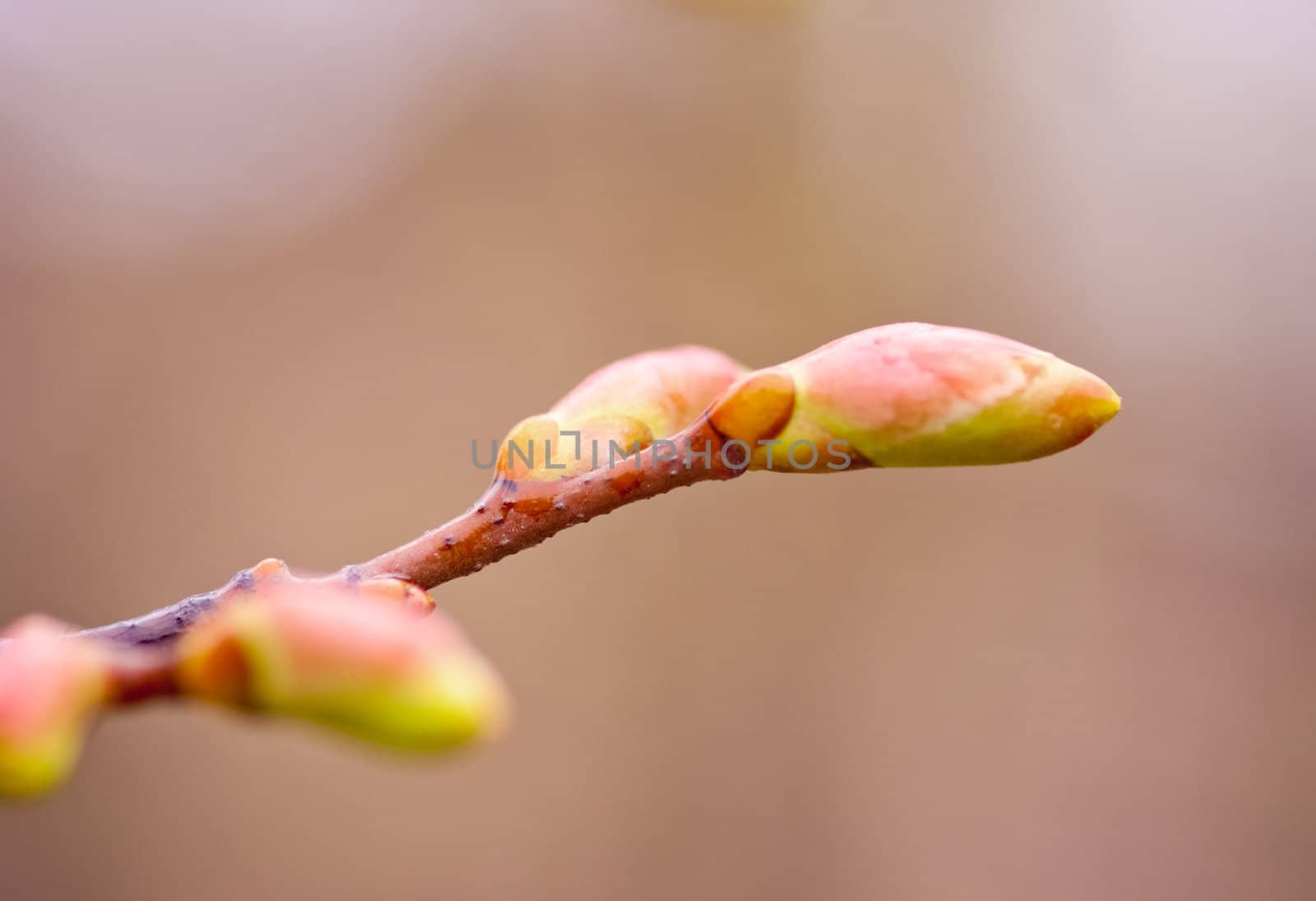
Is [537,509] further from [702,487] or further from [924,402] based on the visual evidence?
[702,487]

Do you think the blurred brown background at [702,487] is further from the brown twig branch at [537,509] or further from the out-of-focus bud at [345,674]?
the out-of-focus bud at [345,674]

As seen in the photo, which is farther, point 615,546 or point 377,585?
point 615,546

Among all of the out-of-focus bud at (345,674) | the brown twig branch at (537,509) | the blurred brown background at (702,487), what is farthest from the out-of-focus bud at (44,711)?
the blurred brown background at (702,487)

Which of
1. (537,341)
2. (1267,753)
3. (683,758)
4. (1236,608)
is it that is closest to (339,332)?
(537,341)

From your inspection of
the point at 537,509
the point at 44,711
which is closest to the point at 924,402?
the point at 537,509

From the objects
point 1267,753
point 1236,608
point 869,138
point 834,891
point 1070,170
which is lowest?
point 834,891

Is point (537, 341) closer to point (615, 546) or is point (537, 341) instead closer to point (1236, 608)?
point (615, 546)

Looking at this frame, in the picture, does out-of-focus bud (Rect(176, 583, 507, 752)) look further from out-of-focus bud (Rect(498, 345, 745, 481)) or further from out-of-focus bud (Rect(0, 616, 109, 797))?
out-of-focus bud (Rect(498, 345, 745, 481))
